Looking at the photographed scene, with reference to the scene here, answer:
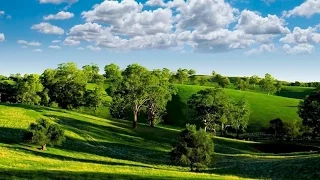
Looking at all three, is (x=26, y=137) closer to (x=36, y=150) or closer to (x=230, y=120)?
(x=36, y=150)

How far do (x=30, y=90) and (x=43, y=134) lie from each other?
9780 centimetres

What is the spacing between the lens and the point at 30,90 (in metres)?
146

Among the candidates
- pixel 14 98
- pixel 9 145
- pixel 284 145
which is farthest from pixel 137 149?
pixel 14 98

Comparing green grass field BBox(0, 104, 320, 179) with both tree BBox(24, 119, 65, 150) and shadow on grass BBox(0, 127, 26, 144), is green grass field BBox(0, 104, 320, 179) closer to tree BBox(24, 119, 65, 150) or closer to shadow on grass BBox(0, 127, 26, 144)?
shadow on grass BBox(0, 127, 26, 144)

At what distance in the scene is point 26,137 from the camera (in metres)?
55.7

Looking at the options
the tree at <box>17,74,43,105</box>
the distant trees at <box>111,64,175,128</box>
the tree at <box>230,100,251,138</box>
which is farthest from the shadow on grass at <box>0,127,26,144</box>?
the tree at <box>17,74,43,105</box>

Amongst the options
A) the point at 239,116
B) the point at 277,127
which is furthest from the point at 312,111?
the point at 239,116

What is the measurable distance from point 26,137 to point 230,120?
244 ft

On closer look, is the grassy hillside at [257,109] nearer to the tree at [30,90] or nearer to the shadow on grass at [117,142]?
the tree at [30,90]

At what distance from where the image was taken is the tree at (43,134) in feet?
177

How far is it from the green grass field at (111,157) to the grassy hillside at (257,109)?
47.4 metres

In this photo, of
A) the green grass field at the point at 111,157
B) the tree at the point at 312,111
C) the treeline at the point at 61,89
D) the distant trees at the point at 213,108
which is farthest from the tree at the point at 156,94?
the tree at the point at 312,111

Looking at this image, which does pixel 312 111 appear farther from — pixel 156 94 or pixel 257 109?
pixel 257 109

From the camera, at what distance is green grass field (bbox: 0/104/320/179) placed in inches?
1476
